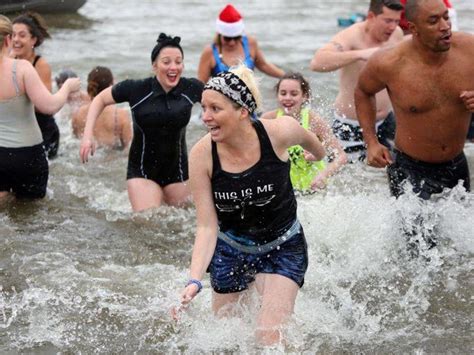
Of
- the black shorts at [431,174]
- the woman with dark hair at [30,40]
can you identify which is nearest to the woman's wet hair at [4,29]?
the woman with dark hair at [30,40]

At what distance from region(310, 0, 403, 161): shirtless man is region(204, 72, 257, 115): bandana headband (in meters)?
3.14

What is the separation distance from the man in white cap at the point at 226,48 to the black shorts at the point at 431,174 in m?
3.86

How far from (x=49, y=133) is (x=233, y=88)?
191 inches

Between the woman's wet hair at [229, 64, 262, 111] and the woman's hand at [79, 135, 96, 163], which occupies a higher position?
the woman's wet hair at [229, 64, 262, 111]

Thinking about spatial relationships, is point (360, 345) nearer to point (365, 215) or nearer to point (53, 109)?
point (365, 215)

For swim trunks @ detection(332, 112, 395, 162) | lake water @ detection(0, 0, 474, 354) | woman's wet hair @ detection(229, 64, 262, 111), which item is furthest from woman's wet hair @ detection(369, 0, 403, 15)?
woman's wet hair @ detection(229, 64, 262, 111)

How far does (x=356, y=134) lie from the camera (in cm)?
822

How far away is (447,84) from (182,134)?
2545 mm

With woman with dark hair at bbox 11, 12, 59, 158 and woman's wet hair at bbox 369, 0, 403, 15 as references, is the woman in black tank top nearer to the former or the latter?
woman's wet hair at bbox 369, 0, 403, 15

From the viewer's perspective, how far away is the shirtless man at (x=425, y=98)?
231 inches

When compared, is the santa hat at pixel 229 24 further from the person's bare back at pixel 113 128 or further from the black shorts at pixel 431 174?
the black shorts at pixel 431 174

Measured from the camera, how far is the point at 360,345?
5.52 meters

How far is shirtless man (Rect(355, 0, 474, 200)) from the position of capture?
587cm

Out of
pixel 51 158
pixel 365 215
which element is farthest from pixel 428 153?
pixel 51 158
